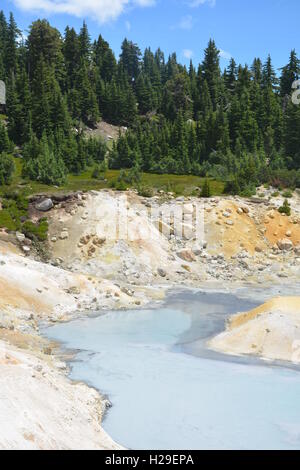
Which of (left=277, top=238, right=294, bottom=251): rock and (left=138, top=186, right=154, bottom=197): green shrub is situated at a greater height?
(left=138, top=186, right=154, bottom=197): green shrub

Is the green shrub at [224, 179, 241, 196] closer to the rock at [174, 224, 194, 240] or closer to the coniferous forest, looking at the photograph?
the coniferous forest

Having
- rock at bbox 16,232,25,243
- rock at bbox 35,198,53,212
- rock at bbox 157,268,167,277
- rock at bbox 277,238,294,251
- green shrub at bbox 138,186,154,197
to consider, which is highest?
green shrub at bbox 138,186,154,197

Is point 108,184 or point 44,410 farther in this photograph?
point 108,184

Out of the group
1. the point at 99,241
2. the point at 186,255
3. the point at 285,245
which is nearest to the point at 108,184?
the point at 99,241

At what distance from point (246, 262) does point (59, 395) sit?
25.4 metres

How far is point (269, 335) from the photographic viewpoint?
64.4 ft

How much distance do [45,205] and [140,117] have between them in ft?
178

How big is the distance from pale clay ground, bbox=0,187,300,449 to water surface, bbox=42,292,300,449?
0.96m

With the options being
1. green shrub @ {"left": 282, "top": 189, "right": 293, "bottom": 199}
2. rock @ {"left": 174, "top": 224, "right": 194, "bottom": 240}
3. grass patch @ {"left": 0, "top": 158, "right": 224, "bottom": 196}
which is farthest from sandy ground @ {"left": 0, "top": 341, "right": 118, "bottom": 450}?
green shrub @ {"left": 282, "top": 189, "right": 293, "bottom": 199}

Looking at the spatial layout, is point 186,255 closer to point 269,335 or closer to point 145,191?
point 145,191

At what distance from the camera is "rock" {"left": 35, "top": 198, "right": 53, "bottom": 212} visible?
38.4 m

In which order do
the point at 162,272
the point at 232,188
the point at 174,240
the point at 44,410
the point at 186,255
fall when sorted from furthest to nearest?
the point at 232,188
the point at 174,240
the point at 186,255
the point at 162,272
the point at 44,410

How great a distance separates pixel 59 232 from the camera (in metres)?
36.4

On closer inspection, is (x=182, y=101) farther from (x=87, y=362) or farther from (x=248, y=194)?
(x=87, y=362)
